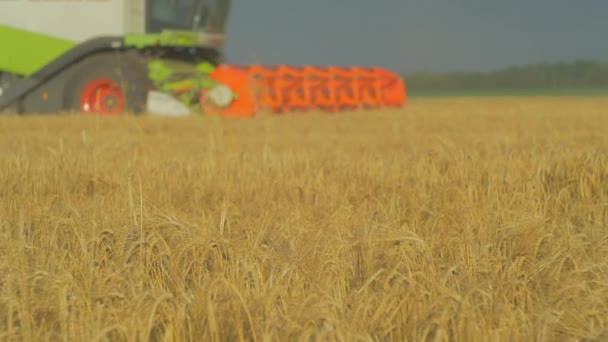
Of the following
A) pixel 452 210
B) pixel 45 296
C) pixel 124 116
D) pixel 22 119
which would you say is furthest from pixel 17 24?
pixel 45 296

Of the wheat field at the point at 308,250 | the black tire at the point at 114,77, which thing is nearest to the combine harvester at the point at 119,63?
the black tire at the point at 114,77

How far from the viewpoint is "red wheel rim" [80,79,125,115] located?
12.9 m

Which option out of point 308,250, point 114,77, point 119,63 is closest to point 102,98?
point 114,77

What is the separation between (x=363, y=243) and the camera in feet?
9.77

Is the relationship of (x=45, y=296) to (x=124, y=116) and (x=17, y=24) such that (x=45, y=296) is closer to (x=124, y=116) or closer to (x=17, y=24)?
(x=124, y=116)

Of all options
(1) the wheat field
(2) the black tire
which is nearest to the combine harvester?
(2) the black tire

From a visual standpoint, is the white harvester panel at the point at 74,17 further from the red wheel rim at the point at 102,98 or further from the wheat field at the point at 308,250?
the wheat field at the point at 308,250

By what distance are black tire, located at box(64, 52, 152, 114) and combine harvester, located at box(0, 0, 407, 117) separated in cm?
1

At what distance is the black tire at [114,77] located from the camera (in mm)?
12500

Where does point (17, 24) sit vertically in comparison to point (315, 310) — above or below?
above

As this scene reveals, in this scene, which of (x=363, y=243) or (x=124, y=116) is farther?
(x=124, y=116)

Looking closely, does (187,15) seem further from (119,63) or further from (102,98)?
(102,98)

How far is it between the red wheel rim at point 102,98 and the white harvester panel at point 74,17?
714mm

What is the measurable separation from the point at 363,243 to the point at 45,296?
1084mm
